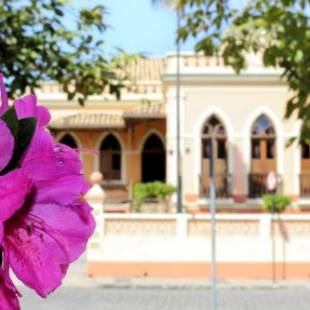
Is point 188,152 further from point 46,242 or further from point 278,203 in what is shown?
point 46,242

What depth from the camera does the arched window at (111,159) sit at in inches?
1377

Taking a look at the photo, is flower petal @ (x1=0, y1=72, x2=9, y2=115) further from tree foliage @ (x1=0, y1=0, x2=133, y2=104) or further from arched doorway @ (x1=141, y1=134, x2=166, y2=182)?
arched doorway @ (x1=141, y1=134, x2=166, y2=182)

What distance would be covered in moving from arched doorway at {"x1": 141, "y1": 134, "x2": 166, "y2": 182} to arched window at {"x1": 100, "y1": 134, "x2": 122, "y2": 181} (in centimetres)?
105

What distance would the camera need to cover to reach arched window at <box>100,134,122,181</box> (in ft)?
115

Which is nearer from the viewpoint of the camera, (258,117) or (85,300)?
(85,300)

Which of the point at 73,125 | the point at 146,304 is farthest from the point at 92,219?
the point at 73,125

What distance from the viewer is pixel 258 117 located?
31109mm

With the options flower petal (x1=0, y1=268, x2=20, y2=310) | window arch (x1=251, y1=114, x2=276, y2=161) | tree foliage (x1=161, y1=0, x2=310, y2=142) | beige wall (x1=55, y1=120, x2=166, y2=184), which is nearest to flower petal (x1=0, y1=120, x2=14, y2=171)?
flower petal (x1=0, y1=268, x2=20, y2=310)

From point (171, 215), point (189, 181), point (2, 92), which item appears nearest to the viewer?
point (2, 92)

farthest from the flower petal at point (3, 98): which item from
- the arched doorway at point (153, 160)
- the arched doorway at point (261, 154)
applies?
the arched doorway at point (153, 160)

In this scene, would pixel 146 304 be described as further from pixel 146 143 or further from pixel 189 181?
pixel 146 143

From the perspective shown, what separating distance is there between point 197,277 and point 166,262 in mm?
714

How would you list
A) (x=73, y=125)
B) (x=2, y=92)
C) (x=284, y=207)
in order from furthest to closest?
(x=73, y=125)
(x=284, y=207)
(x=2, y=92)

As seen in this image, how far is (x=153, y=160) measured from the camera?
35.4 m
